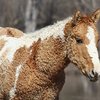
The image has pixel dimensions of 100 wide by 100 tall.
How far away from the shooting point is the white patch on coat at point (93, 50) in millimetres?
8742

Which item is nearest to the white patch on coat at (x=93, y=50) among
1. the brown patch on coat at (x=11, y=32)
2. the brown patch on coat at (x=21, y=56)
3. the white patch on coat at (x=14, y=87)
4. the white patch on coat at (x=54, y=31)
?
the white patch on coat at (x=54, y=31)

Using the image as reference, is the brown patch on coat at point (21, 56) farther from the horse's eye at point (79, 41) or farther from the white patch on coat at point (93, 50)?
the white patch on coat at point (93, 50)

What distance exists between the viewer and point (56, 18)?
3344 centimetres

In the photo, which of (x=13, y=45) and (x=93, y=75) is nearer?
(x=93, y=75)

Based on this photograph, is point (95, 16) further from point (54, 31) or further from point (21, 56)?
point (21, 56)

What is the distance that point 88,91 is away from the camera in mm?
27516

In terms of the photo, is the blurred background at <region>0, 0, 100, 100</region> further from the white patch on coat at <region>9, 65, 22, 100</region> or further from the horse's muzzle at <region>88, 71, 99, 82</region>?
the horse's muzzle at <region>88, 71, 99, 82</region>

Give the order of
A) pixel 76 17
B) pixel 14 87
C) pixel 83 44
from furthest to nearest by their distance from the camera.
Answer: pixel 14 87, pixel 76 17, pixel 83 44

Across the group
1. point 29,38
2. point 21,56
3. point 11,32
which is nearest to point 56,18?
point 11,32

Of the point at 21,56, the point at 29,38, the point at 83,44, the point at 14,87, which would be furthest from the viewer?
the point at 29,38

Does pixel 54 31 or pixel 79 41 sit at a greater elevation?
pixel 54 31

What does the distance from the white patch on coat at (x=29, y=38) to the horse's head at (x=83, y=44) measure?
0.58 ft

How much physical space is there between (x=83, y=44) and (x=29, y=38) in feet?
4.35

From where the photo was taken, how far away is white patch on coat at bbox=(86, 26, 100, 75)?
8742 mm
